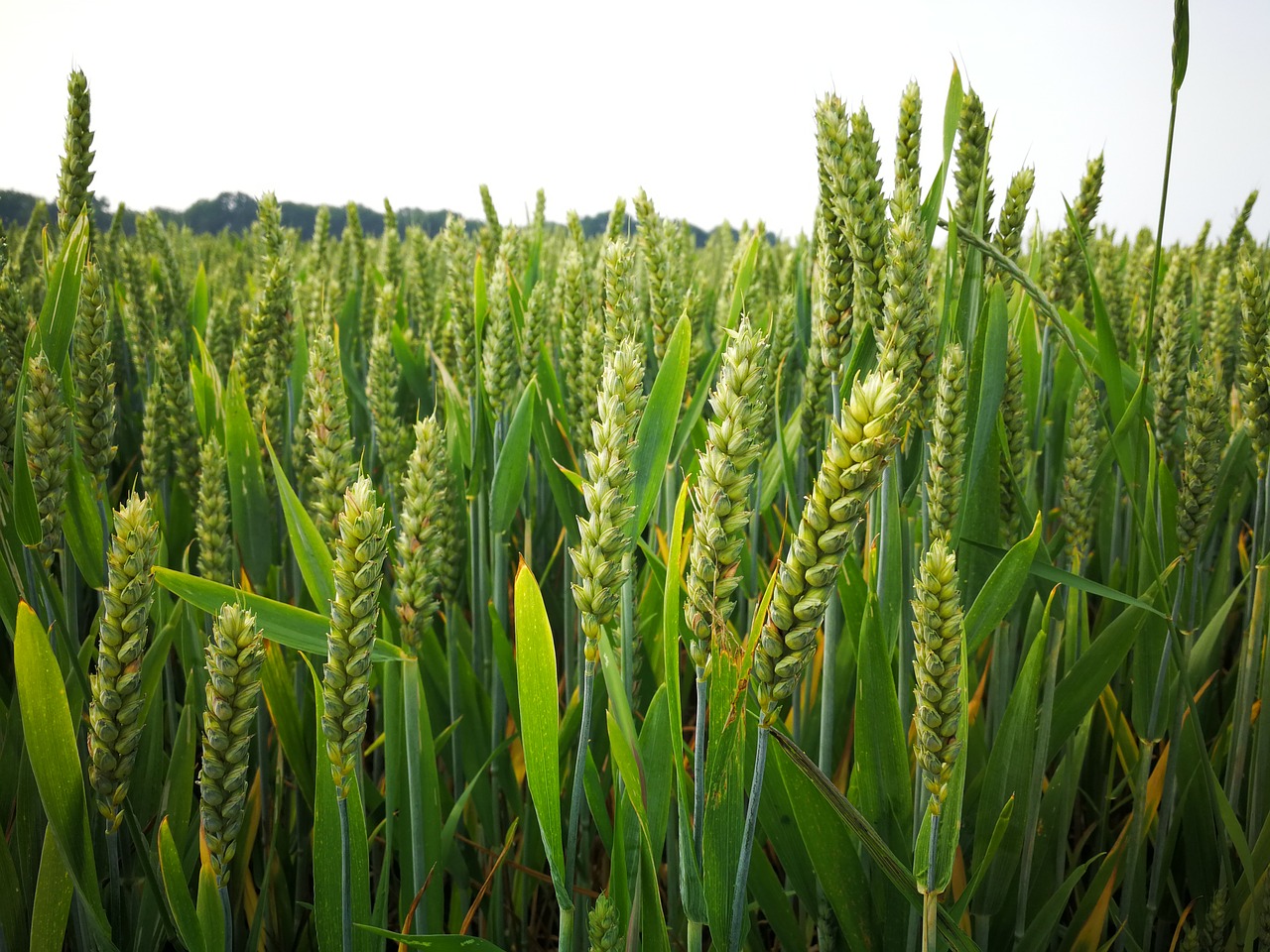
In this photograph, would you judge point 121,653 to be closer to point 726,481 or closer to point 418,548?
point 418,548

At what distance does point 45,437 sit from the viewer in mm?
996

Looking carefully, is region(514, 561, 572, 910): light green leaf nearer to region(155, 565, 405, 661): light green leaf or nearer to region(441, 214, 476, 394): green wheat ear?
region(155, 565, 405, 661): light green leaf

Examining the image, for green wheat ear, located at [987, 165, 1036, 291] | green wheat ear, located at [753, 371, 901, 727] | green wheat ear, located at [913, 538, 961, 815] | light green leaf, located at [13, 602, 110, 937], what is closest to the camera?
green wheat ear, located at [753, 371, 901, 727]

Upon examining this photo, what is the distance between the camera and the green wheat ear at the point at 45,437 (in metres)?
0.99

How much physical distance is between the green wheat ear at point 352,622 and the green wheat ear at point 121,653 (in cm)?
21

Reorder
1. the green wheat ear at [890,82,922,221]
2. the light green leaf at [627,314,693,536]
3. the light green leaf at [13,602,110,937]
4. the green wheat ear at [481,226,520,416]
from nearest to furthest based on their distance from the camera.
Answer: the light green leaf at [13,602,110,937] < the light green leaf at [627,314,693,536] < the green wheat ear at [890,82,922,221] < the green wheat ear at [481,226,520,416]

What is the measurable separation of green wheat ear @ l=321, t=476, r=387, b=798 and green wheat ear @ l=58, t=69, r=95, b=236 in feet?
2.69

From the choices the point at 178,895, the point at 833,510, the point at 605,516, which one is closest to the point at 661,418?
the point at 605,516

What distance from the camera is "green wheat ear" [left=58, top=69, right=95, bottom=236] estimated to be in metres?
1.16

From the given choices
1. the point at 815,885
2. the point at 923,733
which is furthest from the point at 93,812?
the point at 923,733

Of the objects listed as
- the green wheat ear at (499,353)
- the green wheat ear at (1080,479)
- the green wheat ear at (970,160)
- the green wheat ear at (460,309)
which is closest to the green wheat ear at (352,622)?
the green wheat ear at (499,353)

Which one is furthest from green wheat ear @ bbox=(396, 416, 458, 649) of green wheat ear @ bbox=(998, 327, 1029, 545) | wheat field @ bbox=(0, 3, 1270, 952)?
green wheat ear @ bbox=(998, 327, 1029, 545)

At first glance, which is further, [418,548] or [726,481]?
[418,548]

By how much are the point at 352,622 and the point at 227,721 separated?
0.55 feet
